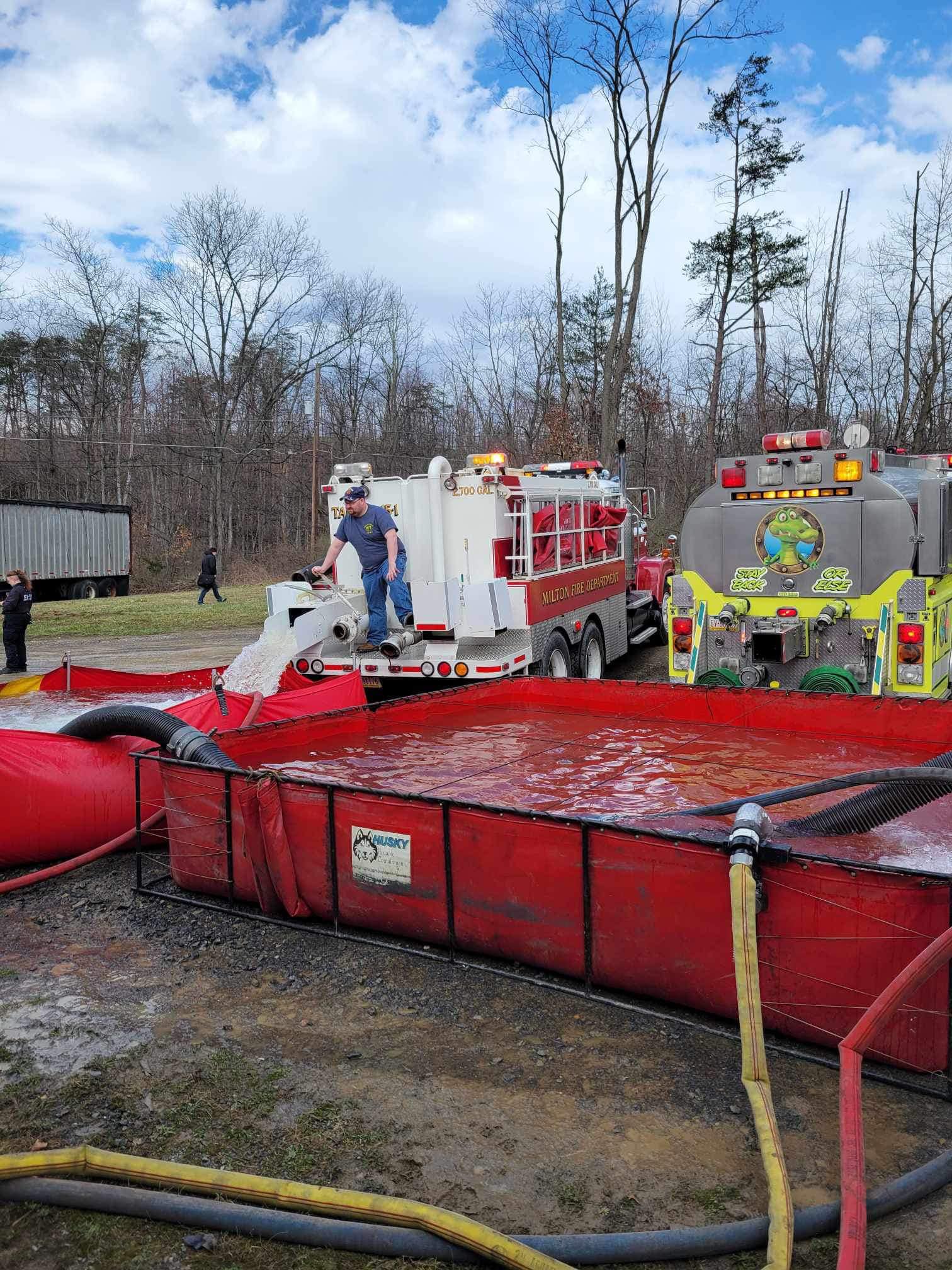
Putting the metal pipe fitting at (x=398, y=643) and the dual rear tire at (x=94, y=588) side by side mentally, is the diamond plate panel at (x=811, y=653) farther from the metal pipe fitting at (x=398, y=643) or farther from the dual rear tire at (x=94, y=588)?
the dual rear tire at (x=94, y=588)

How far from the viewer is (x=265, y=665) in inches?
413

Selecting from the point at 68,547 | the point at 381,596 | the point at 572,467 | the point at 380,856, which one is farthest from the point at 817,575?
the point at 68,547

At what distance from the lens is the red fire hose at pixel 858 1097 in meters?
2.72

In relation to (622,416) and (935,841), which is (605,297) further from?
(935,841)

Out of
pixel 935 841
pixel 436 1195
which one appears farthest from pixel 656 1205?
pixel 935 841

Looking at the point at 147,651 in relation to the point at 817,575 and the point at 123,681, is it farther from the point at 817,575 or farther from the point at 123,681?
the point at 817,575

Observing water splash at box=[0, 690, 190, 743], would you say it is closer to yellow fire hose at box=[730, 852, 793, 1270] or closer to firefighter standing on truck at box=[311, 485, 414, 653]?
firefighter standing on truck at box=[311, 485, 414, 653]

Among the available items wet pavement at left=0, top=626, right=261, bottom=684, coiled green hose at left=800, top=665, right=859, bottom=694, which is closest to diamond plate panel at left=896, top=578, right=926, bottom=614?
coiled green hose at left=800, top=665, right=859, bottom=694

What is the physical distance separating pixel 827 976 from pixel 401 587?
23.8 ft

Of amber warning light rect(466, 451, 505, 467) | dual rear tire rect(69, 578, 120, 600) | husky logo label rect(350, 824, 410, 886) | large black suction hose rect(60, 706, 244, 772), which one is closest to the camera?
husky logo label rect(350, 824, 410, 886)

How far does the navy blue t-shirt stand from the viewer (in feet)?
34.3

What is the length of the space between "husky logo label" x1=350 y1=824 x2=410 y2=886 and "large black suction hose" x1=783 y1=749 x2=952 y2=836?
186 centimetres

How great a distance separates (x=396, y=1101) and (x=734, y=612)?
6818 millimetres

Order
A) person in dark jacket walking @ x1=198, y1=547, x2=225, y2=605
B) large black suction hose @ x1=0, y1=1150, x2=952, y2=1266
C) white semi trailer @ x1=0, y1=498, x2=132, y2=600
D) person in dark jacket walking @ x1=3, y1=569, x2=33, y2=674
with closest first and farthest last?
large black suction hose @ x1=0, y1=1150, x2=952, y2=1266 < person in dark jacket walking @ x1=3, y1=569, x2=33, y2=674 < person in dark jacket walking @ x1=198, y1=547, x2=225, y2=605 < white semi trailer @ x1=0, y1=498, x2=132, y2=600
